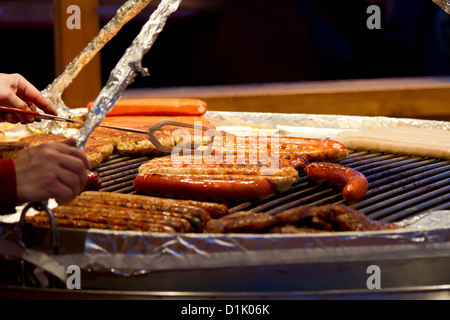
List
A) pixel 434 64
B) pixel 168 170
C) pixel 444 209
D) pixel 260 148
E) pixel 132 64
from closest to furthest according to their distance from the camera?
pixel 132 64 → pixel 444 209 → pixel 168 170 → pixel 260 148 → pixel 434 64

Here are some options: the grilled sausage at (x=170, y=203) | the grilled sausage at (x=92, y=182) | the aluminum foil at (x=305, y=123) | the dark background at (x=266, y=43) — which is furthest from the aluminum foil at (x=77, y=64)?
the dark background at (x=266, y=43)

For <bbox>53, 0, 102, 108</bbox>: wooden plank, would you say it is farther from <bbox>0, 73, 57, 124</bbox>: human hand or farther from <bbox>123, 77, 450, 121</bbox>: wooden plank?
<bbox>0, 73, 57, 124</bbox>: human hand

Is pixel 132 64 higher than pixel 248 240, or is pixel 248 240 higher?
pixel 132 64

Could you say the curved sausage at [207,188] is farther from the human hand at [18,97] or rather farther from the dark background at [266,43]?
the dark background at [266,43]

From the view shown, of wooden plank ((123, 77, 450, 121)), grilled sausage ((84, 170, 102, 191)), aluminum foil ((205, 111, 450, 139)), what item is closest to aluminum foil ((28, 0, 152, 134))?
aluminum foil ((205, 111, 450, 139))

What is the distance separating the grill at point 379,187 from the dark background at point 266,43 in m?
4.94

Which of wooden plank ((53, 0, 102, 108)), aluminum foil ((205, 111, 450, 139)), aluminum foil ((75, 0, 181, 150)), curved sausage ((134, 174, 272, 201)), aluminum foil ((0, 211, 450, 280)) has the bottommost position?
aluminum foil ((0, 211, 450, 280))

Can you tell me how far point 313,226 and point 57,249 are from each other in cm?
117

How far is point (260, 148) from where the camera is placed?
3.69m

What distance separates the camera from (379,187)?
3314mm

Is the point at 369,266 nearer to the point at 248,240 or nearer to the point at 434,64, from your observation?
the point at 248,240

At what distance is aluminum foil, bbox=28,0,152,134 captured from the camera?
13.8 feet

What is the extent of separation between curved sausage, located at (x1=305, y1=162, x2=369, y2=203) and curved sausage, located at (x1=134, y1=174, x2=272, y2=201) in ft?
1.26
